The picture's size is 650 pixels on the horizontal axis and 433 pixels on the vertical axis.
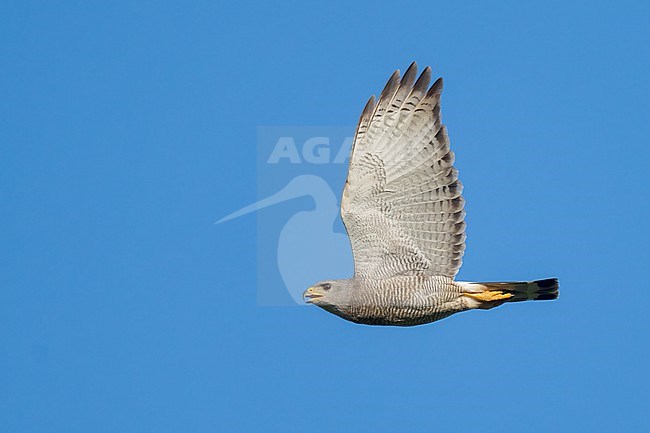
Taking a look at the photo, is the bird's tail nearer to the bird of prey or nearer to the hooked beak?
the bird of prey

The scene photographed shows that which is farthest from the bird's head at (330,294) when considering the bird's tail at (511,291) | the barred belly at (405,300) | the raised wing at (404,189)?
the bird's tail at (511,291)

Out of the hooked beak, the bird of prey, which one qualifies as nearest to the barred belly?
the bird of prey

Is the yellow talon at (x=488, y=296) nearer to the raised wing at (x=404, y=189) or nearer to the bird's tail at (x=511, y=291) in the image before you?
the bird's tail at (x=511, y=291)

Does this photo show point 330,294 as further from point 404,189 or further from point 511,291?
point 511,291

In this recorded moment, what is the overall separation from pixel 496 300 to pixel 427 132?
1926mm

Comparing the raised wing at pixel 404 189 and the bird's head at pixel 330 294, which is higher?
the raised wing at pixel 404 189

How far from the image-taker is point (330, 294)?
11016 mm

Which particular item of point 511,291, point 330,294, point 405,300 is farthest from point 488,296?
point 330,294

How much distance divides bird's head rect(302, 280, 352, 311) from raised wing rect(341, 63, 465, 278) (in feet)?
0.77

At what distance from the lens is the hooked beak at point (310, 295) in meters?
11.1

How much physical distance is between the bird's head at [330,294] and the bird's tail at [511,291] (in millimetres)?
1266

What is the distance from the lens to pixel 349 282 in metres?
11.1

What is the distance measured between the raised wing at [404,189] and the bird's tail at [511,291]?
0.32 meters

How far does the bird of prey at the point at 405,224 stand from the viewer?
1098 centimetres
